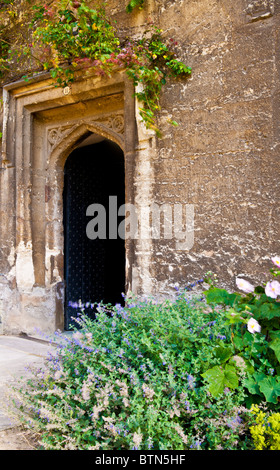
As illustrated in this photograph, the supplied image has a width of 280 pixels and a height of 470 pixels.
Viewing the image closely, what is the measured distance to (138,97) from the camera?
140 inches

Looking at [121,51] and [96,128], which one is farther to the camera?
[96,128]

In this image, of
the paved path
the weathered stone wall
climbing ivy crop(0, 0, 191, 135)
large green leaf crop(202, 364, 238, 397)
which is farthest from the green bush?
climbing ivy crop(0, 0, 191, 135)

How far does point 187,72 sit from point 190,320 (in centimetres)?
224

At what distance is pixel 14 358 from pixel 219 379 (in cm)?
233

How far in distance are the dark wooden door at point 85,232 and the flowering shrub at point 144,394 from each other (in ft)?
9.05

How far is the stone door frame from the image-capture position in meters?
4.54

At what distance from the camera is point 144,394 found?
1.76 metres

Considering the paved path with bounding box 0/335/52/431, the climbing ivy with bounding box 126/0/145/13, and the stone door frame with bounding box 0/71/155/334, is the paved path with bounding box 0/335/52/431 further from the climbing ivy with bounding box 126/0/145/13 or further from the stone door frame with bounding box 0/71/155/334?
the climbing ivy with bounding box 126/0/145/13

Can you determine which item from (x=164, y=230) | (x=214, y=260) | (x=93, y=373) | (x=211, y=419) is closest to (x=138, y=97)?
(x=164, y=230)

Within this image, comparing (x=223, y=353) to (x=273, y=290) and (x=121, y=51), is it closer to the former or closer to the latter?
(x=273, y=290)

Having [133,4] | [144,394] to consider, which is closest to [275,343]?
[144,394]

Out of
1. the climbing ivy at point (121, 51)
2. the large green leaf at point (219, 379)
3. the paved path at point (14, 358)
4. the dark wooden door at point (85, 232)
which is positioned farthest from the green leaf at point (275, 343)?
A: the dark wooden door at point (85, 232)

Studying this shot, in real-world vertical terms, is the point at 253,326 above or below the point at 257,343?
above
